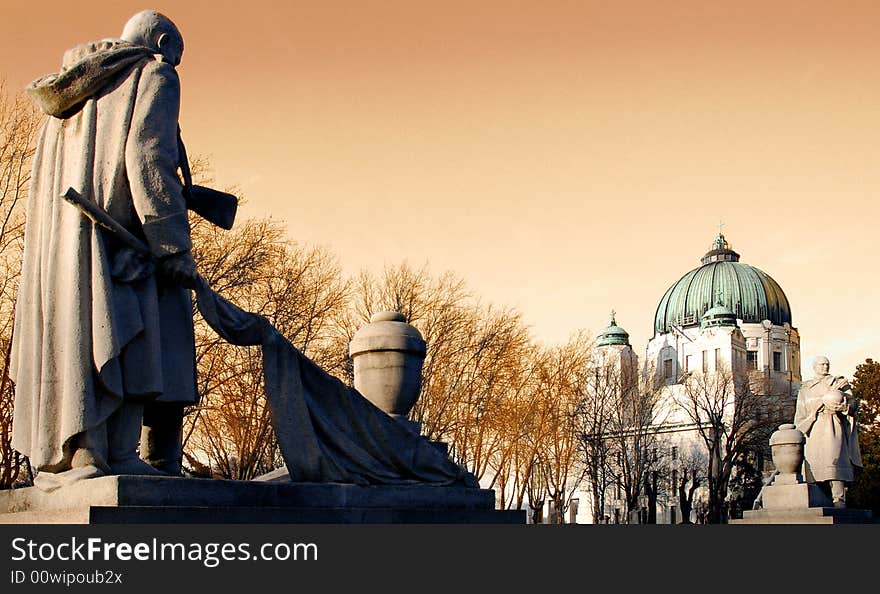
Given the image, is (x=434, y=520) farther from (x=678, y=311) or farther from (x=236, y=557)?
(x=678, y=311)

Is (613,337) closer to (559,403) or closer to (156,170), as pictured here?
(559,403)

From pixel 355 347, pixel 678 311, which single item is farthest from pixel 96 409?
pixel 678 311

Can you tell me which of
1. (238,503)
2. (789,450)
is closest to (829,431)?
(789,450)

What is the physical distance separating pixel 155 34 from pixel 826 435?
625 inches

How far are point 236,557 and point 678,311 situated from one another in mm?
115833

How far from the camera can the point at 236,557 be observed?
18.5ft

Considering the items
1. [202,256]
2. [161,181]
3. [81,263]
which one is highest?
[202,256]

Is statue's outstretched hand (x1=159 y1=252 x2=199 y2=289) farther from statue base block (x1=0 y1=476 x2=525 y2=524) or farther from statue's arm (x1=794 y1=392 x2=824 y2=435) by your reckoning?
statue's arm (x1=794 y1=392 x2=824 y2=435)

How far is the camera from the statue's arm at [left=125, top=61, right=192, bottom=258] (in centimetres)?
663

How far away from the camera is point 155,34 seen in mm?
7184

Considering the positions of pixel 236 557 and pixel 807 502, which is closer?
pixel 236 557

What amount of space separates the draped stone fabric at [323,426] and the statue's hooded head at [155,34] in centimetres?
156

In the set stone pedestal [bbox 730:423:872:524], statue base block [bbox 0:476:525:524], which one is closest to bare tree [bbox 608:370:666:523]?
stone pedestal [bbox 730:423:872:524]

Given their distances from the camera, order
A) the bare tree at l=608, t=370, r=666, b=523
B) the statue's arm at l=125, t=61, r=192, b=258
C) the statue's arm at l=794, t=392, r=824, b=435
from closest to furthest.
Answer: the statue's arm at l=125, t=61, r=192, b=258 < the statue's arm at l=794, t=392, r=824, b=435 < the bare tree at l=608, t=370, r=666, b=523
